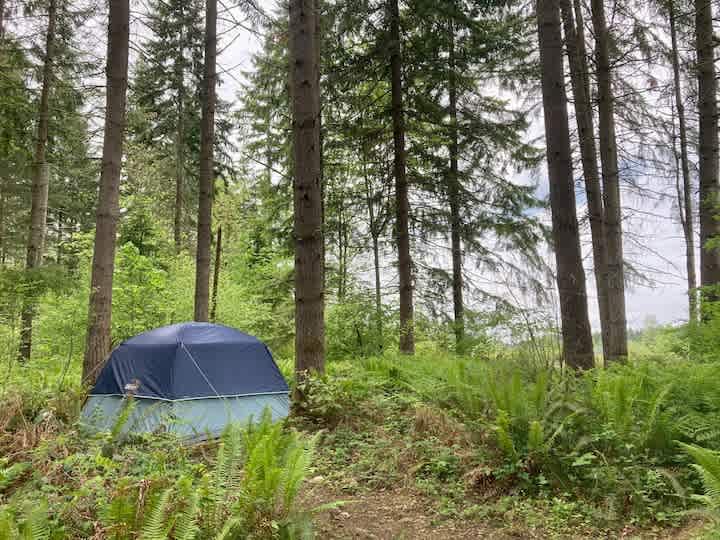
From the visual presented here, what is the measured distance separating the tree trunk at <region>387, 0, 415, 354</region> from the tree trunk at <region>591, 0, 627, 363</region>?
372 cm

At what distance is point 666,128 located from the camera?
11.2 meters

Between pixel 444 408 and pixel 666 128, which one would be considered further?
pixel 666 128

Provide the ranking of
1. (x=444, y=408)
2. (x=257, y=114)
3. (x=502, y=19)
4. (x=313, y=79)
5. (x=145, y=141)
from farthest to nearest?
(x=145, y=141), (x=257, y=114), (x=502, y=19), (x=313, y=79), (x=444, y=408)

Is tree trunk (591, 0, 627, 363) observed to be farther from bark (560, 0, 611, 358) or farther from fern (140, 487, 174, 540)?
fern (140, 487, 174, 540)

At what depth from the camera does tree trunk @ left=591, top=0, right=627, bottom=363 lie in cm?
905

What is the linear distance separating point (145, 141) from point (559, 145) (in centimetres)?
1482

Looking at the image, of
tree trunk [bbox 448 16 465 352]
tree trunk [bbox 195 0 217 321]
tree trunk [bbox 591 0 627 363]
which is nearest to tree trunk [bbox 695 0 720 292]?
tree trunk [bbox 591 0 627 363]

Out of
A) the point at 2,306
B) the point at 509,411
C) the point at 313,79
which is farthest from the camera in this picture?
the point at 2,306

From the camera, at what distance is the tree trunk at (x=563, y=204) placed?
6375mm

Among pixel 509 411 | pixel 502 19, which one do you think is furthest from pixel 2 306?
pixel 502 19

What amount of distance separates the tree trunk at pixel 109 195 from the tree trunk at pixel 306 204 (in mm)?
2873

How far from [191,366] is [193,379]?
0.57ft

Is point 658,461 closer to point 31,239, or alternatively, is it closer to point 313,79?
point 313,79

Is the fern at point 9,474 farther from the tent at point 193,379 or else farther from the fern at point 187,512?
the tent at point 193,379
